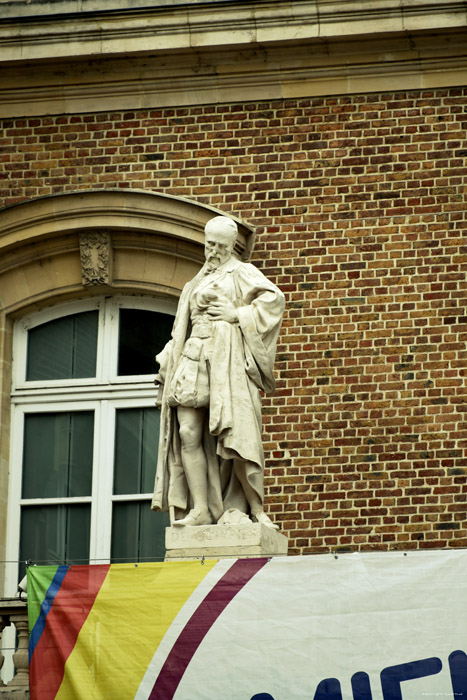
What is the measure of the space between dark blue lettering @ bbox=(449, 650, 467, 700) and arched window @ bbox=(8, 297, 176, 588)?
4.38 meters

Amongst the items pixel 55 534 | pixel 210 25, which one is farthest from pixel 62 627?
pixel 210 25

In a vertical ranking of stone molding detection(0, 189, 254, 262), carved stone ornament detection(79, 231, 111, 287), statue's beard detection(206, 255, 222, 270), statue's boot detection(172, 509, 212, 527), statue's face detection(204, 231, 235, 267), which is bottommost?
statue's boot detection(172, 509, 212, 527)

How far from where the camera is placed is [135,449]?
15281mm

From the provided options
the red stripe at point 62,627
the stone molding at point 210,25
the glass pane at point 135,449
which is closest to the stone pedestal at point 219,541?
the red stripe at point 62,627

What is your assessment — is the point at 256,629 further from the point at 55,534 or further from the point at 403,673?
the point at 55,534

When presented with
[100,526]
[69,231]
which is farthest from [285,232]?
[100,526]

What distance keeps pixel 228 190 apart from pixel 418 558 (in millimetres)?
4928

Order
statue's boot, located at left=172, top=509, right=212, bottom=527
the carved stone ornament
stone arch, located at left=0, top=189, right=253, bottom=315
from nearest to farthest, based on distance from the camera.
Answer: statue's boot, located at left=172, top=509, right=212, bottom=527, stone arch, located at left=0, top=189, right=253, bottom=315, the carved stone ornament

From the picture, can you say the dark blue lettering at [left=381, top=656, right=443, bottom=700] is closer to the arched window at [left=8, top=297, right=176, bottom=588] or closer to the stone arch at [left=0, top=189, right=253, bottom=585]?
the arched window at [left=8, top=297, right=176, bottom=588]

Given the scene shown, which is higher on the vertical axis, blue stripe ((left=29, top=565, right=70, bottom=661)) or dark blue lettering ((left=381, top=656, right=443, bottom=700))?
blue stripe ((left=29, top=565, right=70, bottom=661))

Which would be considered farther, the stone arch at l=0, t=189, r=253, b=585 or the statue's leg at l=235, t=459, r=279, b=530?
the stone arch at l=0, t=189, r=253, b=585

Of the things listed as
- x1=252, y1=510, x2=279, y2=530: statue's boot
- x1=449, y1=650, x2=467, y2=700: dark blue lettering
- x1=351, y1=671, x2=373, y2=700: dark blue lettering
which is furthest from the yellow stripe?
x1=449, y1=650, x2=467, y2=700: dark blue lettering

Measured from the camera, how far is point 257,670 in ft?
36.7

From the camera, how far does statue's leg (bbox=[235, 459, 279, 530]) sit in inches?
472
